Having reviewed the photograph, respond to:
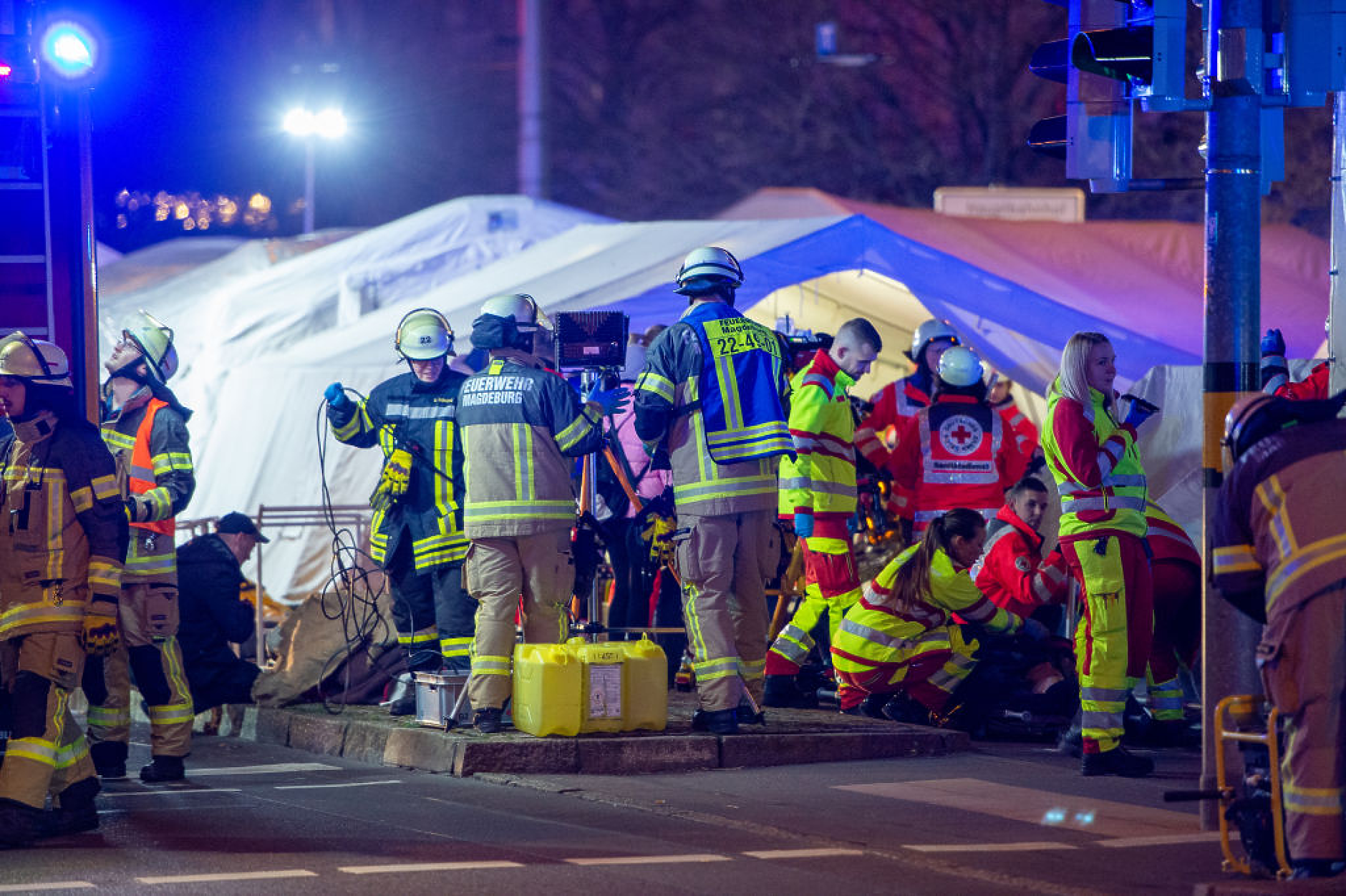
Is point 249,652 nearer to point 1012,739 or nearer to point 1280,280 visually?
point 1012,739

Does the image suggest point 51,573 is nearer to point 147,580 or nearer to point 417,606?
point 147,580

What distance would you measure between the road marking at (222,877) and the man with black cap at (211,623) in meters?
4.51

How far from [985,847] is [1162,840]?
713 millimetres

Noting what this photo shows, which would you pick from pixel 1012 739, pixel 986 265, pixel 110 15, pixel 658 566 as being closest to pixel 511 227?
pixel 986 265

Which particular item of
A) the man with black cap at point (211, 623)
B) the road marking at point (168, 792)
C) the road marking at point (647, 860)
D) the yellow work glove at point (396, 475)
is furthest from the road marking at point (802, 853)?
the man with black cap at point (211, 623)

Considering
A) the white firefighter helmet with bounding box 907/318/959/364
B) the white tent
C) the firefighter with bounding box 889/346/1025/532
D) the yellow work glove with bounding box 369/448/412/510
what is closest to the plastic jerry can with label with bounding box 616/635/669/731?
the yellow work glove with bounding box 369/448/412/510

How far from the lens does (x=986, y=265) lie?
18.9 meters

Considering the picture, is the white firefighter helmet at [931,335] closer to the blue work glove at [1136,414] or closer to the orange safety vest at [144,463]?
the blue work glove at [1136,414]

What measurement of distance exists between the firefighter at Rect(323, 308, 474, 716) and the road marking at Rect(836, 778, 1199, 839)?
2639 millimetres

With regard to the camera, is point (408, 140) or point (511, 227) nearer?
point (511, 227)

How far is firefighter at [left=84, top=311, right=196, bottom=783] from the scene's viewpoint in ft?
32.9

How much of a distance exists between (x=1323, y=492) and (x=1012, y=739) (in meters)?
4.97

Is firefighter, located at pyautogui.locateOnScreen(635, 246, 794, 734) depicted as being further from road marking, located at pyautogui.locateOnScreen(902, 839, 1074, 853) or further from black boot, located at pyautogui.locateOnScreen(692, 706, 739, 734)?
road marking, located at pyautogui.locateOnScreen(902, 839, 1074, 853)

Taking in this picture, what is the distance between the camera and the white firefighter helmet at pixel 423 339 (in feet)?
37.0
